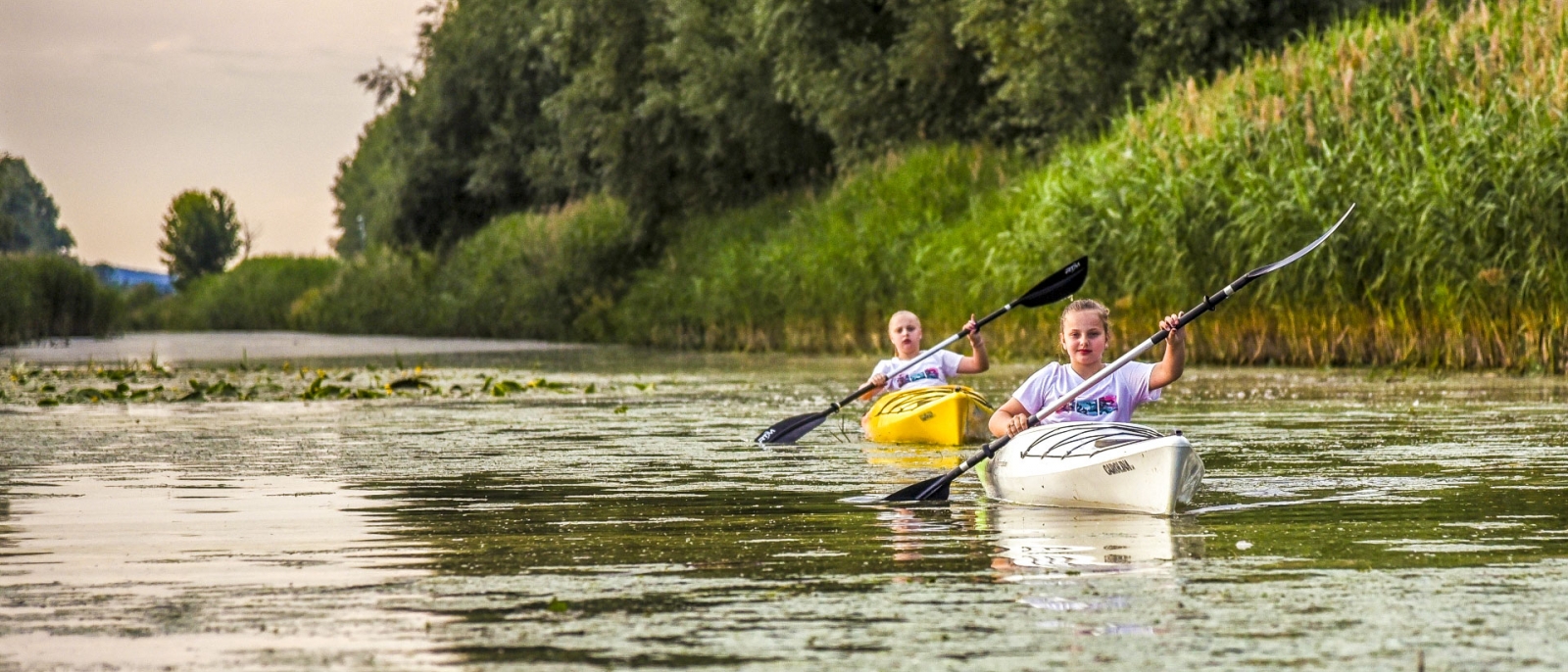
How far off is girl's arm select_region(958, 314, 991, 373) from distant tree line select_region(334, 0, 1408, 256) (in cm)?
1098

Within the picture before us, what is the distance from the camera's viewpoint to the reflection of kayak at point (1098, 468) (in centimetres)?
860

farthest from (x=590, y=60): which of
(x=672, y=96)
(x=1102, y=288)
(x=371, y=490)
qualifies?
(x=371, y=490)

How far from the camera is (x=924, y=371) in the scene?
14.9 metres

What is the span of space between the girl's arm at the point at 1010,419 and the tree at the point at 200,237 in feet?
362

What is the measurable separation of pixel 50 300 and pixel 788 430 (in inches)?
1321

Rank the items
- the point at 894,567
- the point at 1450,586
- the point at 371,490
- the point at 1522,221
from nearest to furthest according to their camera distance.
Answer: the point at 1450,586 → the point at 894,567 → the point at 371,490 → the point at 1522,221

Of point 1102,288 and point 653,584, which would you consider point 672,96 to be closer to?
point 1102,288

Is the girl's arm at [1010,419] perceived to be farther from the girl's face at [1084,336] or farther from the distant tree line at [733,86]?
the distant tree line at [733,86]

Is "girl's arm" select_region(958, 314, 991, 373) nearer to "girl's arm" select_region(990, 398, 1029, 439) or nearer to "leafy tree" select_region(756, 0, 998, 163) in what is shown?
"girl's arm" select_region(990, 398, 1029, 439)

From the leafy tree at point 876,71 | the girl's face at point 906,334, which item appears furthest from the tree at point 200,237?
the girl's face at point 906,334

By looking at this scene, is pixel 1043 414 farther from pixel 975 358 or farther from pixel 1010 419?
pixel 975 358

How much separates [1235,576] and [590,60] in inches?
1529

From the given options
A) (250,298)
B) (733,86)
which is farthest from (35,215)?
(733,86)

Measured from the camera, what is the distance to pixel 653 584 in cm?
664
